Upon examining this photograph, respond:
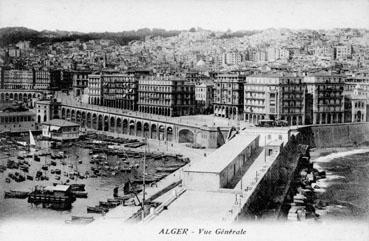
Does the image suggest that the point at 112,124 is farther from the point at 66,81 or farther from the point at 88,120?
the point at 66,81

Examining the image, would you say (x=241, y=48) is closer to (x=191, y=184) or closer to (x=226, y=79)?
(x=226, y=79)

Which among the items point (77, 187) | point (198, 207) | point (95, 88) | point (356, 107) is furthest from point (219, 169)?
point (95, 88)

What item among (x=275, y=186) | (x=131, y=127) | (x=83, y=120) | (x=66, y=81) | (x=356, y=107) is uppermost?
(x=66, y=81)

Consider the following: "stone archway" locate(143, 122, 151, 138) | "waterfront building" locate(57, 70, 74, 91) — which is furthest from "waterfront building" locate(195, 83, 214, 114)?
"waterfront building" locate(57, 70, 74, 91)

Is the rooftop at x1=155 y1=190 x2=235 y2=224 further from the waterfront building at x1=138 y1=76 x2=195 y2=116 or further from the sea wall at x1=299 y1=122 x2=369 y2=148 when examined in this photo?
the waterfront building at x1=138 y1=76 x2=195 y2=116

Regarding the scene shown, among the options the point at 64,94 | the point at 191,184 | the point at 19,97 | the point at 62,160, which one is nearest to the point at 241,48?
the point at 64,94
